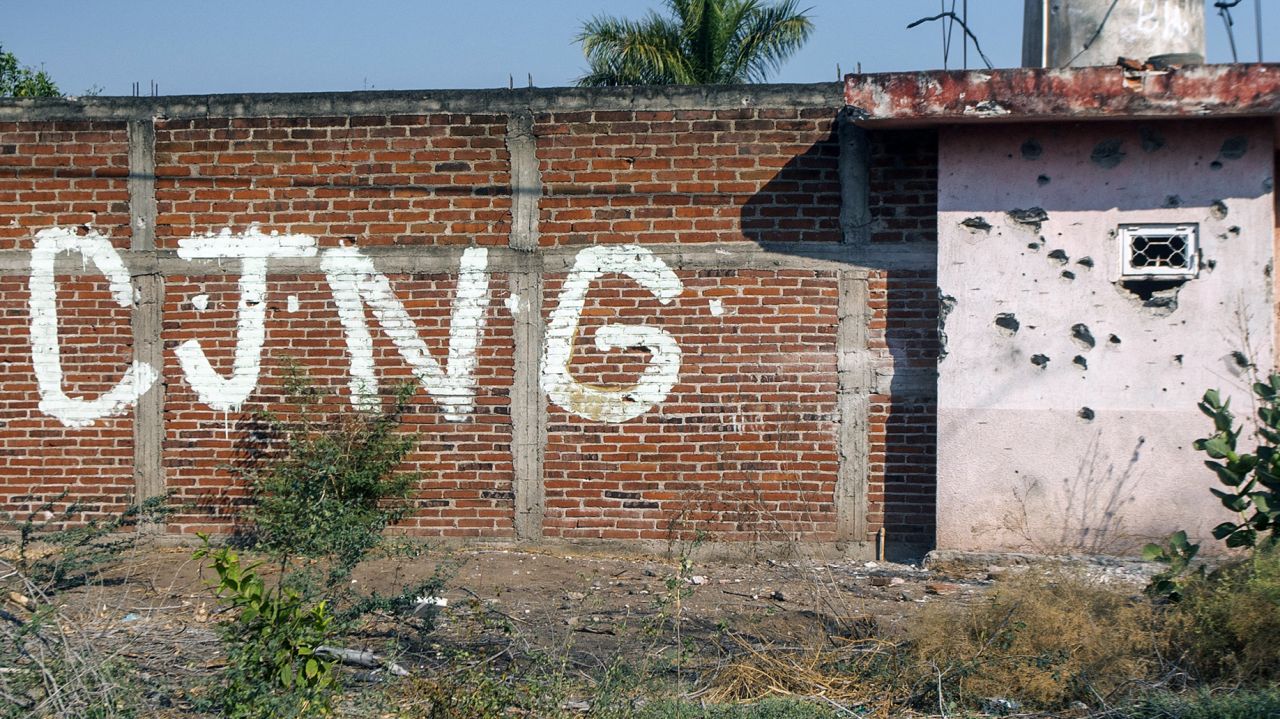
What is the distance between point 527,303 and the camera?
26.9 feet

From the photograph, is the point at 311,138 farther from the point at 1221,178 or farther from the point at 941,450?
the point at 1221,178

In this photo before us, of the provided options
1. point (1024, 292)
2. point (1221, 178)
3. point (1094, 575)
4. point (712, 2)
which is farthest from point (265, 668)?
point (712, 2)

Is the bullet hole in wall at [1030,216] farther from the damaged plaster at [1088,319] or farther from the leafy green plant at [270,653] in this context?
the leafy green plant at [270,653]

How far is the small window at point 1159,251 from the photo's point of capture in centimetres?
756

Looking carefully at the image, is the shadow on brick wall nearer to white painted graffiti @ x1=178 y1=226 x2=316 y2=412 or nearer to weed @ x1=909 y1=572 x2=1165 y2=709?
weed @ x1=909 y1=572 x2=1165 y2=709

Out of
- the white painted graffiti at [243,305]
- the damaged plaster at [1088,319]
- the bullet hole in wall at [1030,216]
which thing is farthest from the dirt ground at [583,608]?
the bullet hole in wall at [1030,216]

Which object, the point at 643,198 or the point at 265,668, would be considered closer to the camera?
the point at 265,668

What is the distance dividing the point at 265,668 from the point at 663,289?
14.5 ft

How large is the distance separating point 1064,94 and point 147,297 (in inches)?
257

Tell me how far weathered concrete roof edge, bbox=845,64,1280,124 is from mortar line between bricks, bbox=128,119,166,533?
5057 mm

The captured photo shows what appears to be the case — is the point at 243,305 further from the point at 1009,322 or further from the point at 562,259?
the point at 1009,322

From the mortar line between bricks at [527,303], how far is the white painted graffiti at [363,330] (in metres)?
Result: 0.08

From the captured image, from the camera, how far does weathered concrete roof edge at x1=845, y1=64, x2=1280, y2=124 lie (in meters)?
7.15

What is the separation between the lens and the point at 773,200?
8.08m
